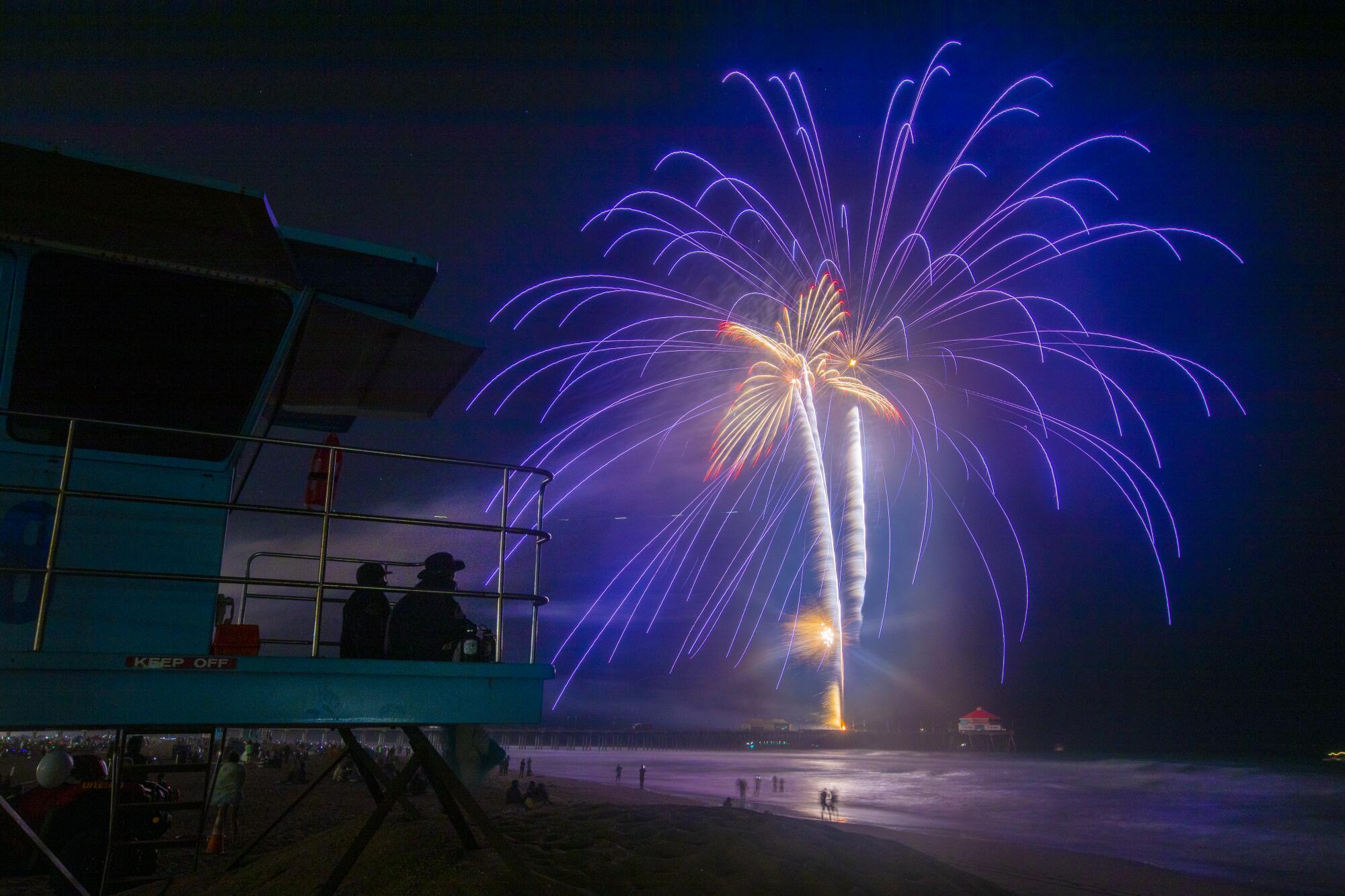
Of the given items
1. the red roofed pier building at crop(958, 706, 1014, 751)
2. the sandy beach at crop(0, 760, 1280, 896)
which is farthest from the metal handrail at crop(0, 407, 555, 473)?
the red roofed pier building at crop(958, 706, 1014, 751)

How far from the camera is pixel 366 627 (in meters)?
5.41

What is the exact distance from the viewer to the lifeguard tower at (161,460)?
13.8ft

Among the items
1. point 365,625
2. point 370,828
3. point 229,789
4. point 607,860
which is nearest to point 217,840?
point 229,789

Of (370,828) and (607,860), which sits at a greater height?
(370,828)

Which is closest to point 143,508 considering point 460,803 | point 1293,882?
point 460,803

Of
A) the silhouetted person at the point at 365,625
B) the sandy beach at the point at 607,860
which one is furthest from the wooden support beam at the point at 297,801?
the silhouetted person at the point at 365,625

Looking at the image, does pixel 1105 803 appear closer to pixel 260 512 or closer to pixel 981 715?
pixel 260 512

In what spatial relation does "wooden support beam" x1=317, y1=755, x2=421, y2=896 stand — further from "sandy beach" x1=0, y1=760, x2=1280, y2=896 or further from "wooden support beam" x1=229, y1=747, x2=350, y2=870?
"wooden support beam" x1=229, y1=747, x2=350, y2=870

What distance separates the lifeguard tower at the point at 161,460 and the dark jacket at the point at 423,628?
42 centimetres

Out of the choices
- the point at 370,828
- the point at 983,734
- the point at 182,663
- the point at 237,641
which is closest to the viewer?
the point at 182,663

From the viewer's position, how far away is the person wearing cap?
5.25 metres

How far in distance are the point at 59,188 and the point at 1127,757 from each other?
11649 cm

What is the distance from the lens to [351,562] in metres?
7.11

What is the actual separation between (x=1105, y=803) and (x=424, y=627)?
193ft
